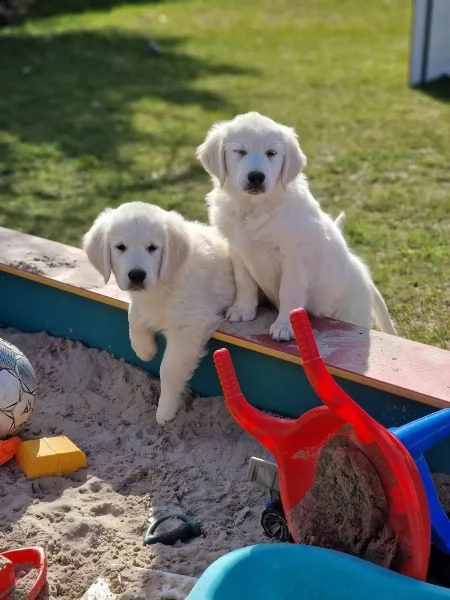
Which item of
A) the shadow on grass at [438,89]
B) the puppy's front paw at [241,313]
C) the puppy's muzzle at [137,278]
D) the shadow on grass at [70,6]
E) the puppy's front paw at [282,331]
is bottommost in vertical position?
the shadow on grass at [70,6]

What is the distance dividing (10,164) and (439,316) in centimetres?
412

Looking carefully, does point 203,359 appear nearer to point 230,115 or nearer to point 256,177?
point 256,177

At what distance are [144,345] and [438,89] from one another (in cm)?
628

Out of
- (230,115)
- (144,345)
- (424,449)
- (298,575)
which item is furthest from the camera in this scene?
(230,115)

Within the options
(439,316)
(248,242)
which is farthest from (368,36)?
(248,242)

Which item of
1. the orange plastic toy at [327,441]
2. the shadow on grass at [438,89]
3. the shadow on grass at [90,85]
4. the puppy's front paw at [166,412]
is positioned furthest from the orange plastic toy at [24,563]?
the shadow on grass at [438,89]

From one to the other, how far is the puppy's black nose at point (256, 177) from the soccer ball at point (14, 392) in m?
1.17

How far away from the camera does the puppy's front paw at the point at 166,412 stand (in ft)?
13.0

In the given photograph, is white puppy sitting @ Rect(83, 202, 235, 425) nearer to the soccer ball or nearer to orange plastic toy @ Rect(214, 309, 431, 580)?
the soccer ball

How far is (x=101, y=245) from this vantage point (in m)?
3.82

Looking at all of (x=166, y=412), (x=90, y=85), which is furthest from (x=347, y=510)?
(x=90, y=85)

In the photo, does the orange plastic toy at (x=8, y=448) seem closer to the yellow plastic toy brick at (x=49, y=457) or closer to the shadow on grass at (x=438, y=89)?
the yellow plastic toy brick at (x=49, y=457)

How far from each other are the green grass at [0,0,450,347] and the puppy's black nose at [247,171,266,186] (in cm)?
128

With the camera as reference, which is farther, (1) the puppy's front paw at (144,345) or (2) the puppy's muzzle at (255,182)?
(1) the puppy's front paw at (144,345)
